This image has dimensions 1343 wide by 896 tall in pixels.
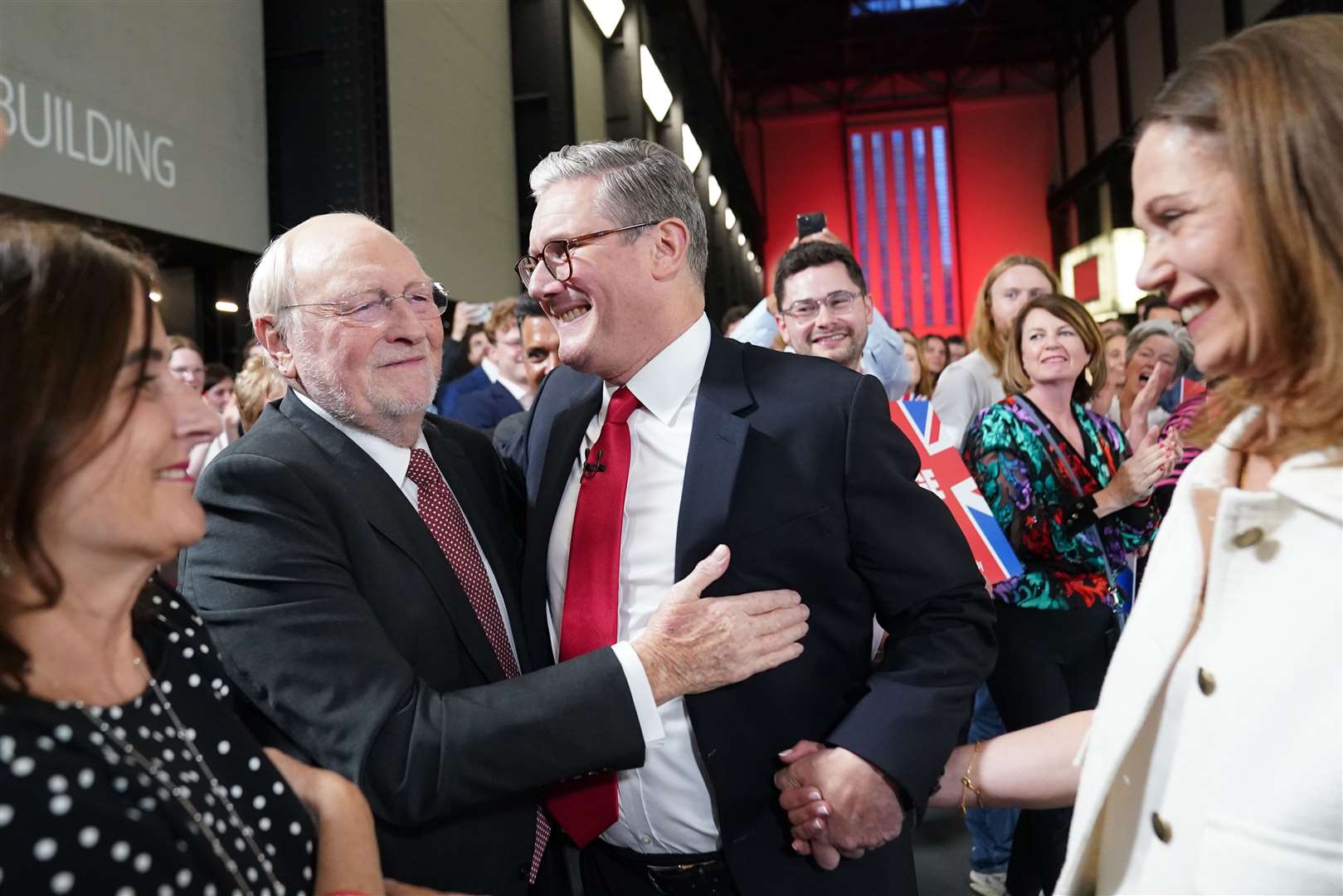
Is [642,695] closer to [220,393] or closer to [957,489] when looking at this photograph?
[957,489]

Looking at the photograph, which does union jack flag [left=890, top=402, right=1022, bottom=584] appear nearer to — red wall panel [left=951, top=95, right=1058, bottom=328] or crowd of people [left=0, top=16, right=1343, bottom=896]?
crowd of people [left=0, top=16, right=1343, bottom=896]

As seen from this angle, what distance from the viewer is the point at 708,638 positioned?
1.41 metres

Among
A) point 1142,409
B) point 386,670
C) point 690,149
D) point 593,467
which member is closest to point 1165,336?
point 1142,409

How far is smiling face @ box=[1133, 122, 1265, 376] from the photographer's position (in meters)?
0.86

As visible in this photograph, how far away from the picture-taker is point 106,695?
1.01 m

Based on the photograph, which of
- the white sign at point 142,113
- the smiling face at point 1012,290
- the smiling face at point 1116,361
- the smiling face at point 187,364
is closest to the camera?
the white sign at point 142,113

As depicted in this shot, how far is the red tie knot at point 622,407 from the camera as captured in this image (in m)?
1.70

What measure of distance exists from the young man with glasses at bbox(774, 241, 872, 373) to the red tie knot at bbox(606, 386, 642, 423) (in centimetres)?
138

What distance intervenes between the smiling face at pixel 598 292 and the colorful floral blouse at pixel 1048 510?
160 cm

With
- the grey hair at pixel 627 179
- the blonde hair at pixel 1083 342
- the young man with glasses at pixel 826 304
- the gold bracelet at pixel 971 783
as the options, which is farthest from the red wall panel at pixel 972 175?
the gold bracelet at pixel 971 783

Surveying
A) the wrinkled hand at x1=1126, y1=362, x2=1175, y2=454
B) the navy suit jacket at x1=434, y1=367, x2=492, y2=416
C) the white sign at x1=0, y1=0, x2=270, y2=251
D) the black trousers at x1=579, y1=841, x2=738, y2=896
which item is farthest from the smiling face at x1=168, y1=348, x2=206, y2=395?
the wrinkled hand at x1=1126, y1=362, x2=1175, y2=454

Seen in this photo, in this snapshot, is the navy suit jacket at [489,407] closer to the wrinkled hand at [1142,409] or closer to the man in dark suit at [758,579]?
the wrinkled hand at [1142,409]

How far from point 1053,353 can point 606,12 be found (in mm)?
6686

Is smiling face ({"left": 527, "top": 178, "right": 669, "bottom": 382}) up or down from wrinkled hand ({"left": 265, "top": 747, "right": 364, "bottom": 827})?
up
